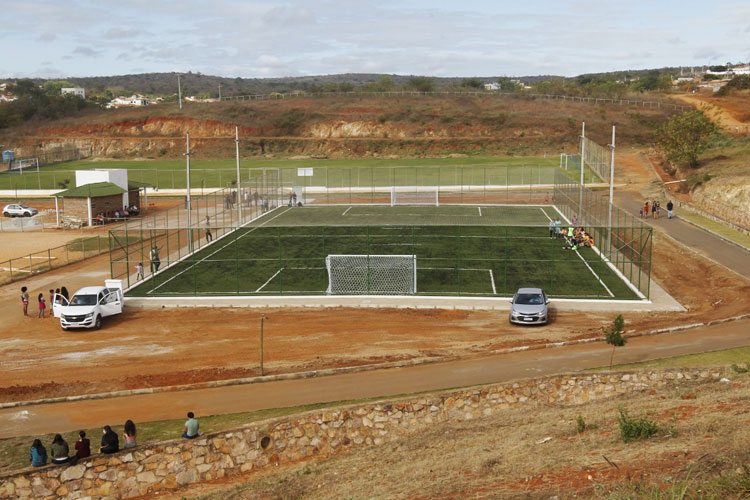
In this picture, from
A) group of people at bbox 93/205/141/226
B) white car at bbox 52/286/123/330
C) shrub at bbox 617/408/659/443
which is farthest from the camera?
group of people at bbox 93/205/141/226

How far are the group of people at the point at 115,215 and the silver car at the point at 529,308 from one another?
39.4 m

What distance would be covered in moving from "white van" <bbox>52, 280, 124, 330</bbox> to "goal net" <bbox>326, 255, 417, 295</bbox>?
963cm

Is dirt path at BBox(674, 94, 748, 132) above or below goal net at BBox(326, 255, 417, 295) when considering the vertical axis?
above

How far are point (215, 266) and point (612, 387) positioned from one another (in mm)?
26784

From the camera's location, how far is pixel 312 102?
14312 centimetres

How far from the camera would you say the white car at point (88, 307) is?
31.3m

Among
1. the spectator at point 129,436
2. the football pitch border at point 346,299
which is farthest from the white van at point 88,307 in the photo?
the spectator at point 129,436

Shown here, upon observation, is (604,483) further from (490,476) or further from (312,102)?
(312,102)

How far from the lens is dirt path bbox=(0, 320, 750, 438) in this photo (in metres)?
22.0

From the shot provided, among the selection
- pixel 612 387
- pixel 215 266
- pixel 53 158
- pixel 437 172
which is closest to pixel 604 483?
pixel 612 387

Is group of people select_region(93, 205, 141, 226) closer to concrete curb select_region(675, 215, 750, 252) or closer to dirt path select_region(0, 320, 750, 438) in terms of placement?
dirt path select_region(0, 320, 750, 438)

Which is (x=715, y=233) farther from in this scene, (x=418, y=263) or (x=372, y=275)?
(x=372, y=275)

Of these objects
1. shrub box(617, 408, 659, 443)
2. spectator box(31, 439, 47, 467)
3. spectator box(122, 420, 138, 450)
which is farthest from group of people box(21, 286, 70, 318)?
shrub box(617, 408, 659, 443)

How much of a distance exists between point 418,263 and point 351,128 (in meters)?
A: 86.0
